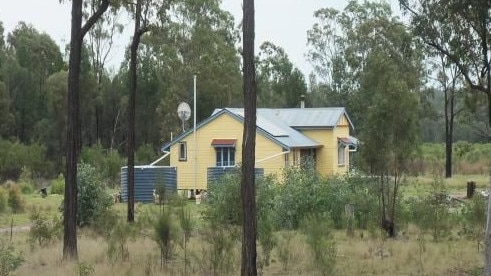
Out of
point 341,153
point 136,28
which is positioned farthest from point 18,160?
point 136,28

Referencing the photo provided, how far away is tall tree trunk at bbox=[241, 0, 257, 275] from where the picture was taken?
1069cm

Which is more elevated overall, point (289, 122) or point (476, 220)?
point (289, 122)

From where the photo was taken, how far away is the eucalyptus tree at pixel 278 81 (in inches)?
2680

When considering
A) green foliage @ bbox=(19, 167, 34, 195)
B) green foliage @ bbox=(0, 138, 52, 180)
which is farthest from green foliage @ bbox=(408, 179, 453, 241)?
green foliage @ bbox=(0, 138, 52, 180)

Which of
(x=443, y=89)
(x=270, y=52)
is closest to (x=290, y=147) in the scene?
(x=443, y=89)

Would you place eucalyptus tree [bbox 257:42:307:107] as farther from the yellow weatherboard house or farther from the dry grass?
the dry grass

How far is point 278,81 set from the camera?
70.5 metres

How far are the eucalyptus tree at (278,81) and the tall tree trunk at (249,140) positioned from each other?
185 feet

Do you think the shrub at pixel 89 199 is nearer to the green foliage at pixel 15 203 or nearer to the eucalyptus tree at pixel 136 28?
the eucalyptus tree at pixel 136 28

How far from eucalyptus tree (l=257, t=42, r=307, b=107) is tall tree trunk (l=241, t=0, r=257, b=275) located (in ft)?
185

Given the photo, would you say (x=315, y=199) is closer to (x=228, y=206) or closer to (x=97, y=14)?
(x=228, y=206)

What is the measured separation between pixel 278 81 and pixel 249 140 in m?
59.9

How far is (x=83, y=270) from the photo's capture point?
1052 centimetres

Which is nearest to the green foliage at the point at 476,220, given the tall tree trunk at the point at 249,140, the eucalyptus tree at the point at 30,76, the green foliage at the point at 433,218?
the green foliage at the point at 433,218
